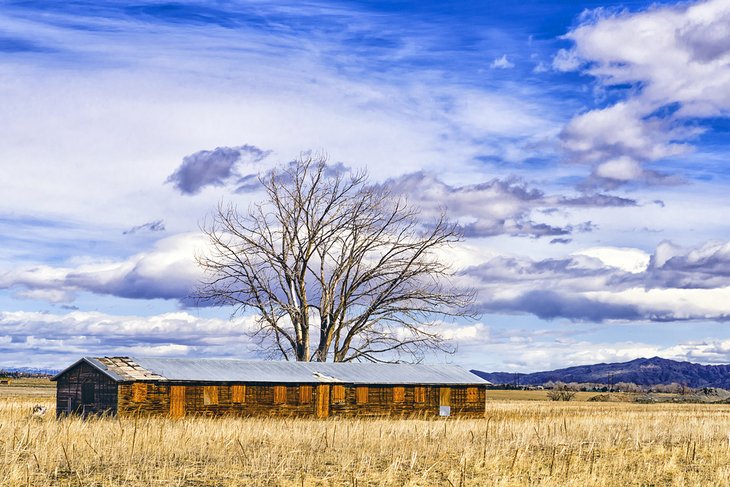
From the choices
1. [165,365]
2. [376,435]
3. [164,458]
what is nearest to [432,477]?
[164,458]

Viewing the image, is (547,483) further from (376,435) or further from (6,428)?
(6,428)

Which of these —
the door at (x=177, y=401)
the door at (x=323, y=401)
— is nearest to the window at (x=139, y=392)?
the door at (x=177, y=401)

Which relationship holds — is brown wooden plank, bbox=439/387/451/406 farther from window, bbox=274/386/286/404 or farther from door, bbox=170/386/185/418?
door, bbox=170/386/185/418

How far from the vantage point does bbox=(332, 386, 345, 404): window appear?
38.7m

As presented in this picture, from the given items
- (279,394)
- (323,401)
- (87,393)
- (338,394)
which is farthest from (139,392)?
(338,394)

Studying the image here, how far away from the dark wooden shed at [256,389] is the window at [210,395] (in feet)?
0.13

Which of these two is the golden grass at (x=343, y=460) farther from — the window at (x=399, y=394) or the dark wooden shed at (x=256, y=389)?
the window at (x=399, y=394)

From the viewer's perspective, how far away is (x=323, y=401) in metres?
38.4

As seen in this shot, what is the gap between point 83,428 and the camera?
75.3 feet

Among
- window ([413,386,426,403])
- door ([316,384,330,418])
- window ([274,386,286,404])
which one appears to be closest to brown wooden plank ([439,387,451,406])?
window ([413,386,426,403])

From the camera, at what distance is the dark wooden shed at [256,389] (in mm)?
34281

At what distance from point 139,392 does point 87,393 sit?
9.22 ft

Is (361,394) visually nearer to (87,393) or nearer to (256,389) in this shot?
(256,389)

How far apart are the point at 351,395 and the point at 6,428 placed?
1838 cm
